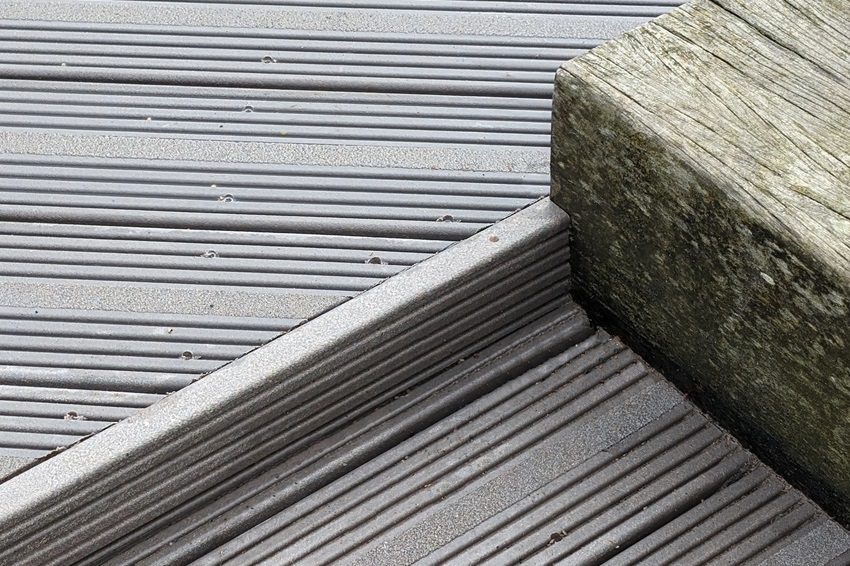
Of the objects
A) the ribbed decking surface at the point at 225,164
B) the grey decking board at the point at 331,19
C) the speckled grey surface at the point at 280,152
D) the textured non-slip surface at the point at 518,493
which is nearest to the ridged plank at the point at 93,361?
the ribbed decking surface at the point at 225,164

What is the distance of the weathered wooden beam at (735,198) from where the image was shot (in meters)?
2.16

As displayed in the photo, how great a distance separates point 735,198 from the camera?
7.16 ft

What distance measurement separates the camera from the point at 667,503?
247 cm

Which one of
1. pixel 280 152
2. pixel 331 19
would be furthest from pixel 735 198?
pixel 331 19

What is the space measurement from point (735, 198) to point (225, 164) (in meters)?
1.18

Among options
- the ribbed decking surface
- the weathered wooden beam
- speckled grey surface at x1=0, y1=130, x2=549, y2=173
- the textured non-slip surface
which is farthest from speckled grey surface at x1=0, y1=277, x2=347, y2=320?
the weathered wooden beam

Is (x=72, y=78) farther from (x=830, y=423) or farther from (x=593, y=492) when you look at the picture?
(x=830, y=423)

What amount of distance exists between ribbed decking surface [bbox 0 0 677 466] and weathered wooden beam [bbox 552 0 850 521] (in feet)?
1.17

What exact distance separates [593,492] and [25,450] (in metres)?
1.03

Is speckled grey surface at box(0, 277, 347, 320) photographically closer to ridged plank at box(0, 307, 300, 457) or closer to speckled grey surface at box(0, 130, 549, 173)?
ridged plank at box(0, 307, 300, 457)

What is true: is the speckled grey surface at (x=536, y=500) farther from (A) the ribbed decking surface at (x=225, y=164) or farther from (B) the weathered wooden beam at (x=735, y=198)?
(A) the ribbed decking surface at (x=225, y=164)

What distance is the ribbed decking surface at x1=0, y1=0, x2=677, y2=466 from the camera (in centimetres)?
257

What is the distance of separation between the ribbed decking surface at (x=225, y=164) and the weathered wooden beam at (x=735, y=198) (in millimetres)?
358

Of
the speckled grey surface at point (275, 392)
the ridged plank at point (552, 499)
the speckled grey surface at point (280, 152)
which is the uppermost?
the speckled grey surface at point (280, 152)
